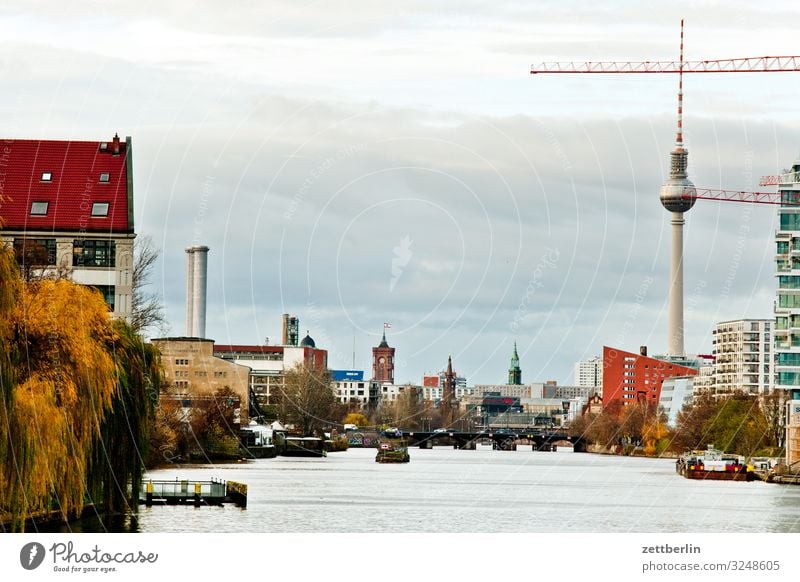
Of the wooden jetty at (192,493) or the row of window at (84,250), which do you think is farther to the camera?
the row of window at (84,250)

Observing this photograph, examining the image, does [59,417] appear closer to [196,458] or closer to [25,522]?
[25,522]

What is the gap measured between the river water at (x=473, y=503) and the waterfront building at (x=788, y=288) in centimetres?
900

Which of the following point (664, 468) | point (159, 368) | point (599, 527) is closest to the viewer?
point (159, 368)

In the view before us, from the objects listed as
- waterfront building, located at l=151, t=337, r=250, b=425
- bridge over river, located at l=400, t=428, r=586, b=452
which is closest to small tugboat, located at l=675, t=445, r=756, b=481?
waterfront building, located at l=151, t=337, r=250, b=425

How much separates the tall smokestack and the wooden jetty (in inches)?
2257

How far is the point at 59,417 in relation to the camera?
36469 millimetres

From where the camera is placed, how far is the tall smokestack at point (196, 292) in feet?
399

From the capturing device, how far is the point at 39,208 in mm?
64250

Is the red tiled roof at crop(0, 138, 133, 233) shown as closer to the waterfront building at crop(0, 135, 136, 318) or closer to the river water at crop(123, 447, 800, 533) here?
the waterfront building at crop(0, 135, 136, 318)

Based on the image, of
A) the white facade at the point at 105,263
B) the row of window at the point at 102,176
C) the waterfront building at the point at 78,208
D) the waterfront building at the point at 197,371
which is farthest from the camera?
the waterfront building at the point at 197,371

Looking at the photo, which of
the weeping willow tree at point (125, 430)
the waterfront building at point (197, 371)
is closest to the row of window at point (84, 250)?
the weeping willow tree at point (125, 430)

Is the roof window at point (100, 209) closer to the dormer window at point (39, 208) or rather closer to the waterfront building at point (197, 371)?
the dormer window at point (39, 208)
